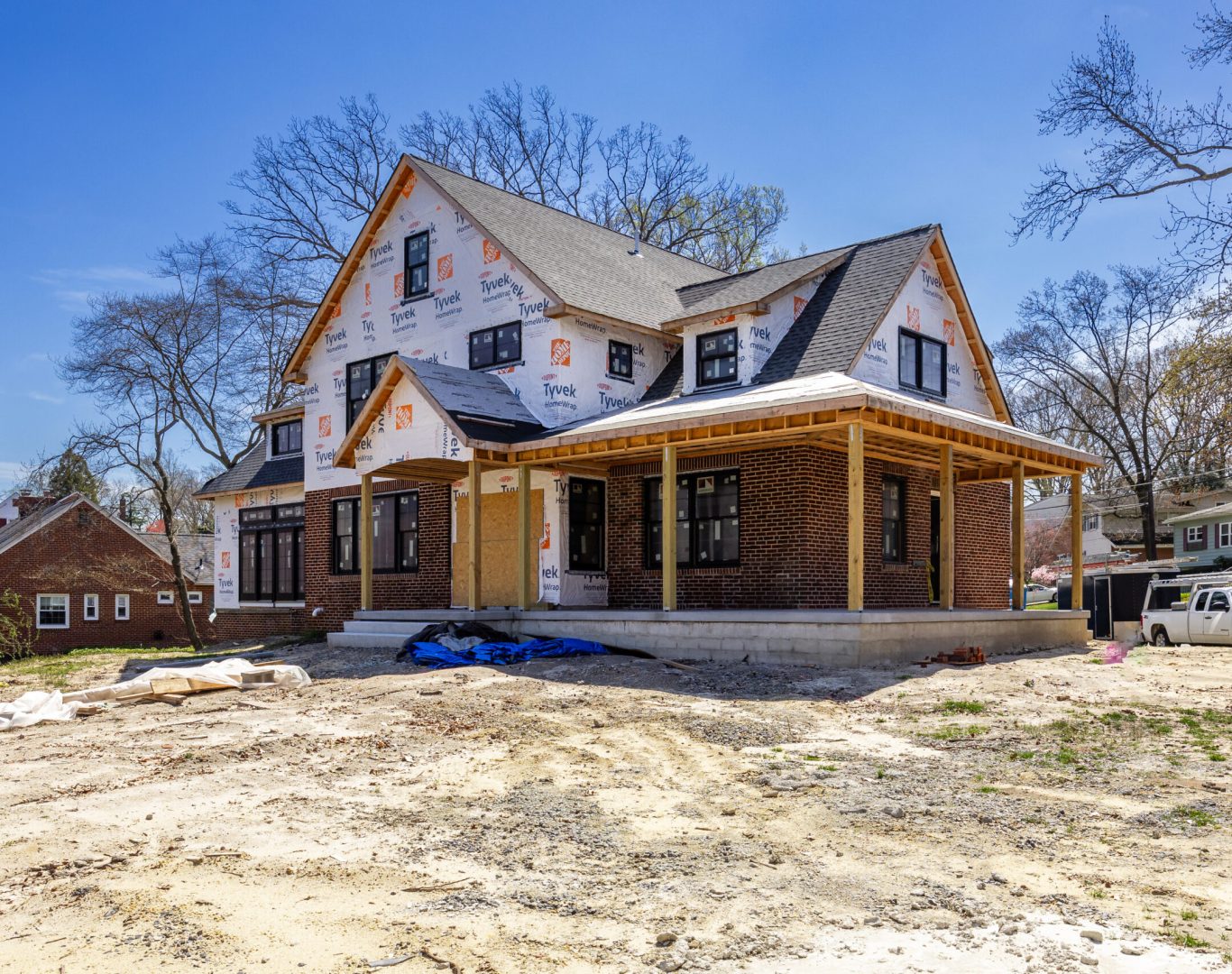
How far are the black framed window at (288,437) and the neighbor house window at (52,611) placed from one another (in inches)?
703

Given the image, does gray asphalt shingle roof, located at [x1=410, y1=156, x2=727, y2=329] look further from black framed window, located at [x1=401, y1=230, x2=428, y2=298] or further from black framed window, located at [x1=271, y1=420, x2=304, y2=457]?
black framed window, located at [x1=271, y1=420, x2=304, y2=457]

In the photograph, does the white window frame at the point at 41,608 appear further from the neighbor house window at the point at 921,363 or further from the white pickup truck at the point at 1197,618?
the white pickup truck at the point at 1197,618

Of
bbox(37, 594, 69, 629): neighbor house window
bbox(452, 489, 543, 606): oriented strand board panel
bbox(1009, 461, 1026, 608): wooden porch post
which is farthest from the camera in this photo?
bbox(37, 594, 69, 629): neighbor house window

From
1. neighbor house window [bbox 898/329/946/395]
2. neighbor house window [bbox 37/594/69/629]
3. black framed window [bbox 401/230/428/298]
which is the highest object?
black framed window [bbox 401/230/428/298]

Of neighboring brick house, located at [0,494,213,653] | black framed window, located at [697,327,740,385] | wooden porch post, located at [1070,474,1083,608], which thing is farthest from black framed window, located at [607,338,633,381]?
neighboring brick house, located at [0,494,213,653]

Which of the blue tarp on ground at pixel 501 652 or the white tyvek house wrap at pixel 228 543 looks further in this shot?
the white tyvek house wrap at pixel 228 543

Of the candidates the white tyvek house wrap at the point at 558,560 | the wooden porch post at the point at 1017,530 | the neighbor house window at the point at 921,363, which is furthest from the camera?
the neighbor house window at the point at 921,363

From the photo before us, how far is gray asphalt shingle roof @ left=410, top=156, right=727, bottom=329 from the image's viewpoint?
20344 millimetres

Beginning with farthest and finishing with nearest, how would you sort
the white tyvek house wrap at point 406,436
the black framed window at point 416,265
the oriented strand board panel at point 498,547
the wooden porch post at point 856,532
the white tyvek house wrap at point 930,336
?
the black framed window at point 416,265 < the oriented strand board panel at point 498,547 < the white tyvek house wrap at point 930,336 < the white tyvek house wrap at point 406,436 < the wooden porch post at point 856,532

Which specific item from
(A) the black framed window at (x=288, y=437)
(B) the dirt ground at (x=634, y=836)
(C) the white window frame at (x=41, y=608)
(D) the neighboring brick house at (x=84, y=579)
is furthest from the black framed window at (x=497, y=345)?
(C) the white window frame at (x=41, y=608)

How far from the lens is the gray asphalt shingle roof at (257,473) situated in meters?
27.1

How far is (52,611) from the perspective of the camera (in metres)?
40.7

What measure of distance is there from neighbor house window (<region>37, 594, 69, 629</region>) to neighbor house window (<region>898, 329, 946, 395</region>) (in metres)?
34.0

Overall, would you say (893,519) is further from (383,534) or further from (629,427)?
(383,534)
